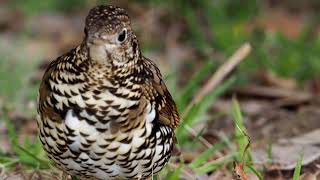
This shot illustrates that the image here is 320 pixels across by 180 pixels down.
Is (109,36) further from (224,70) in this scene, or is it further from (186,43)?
(186,43)

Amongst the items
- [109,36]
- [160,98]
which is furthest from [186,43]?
[109,36]

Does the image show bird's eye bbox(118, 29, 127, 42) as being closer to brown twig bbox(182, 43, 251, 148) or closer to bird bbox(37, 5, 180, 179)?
bird bbox(37, 5, 180, 179)

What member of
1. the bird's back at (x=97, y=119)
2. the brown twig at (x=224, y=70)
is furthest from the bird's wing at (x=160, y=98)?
the brown twig at (x=224, y=70)

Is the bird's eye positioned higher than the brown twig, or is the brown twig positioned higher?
the bird's eye

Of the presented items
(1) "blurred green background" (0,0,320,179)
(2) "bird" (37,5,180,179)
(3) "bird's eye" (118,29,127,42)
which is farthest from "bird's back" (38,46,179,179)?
(1) "blurred green background" (0,0,320,179)

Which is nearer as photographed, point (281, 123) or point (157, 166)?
point (157, 166)

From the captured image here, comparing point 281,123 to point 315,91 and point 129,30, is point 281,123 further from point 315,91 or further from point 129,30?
point 129,30

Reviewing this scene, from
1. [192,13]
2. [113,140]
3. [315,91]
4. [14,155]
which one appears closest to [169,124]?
[113,140]

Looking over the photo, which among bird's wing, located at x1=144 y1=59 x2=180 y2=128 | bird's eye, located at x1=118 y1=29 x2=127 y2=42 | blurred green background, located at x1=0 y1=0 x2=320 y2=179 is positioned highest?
bird's eye, located at x1=118 y1=29 x2=127 y2=42
